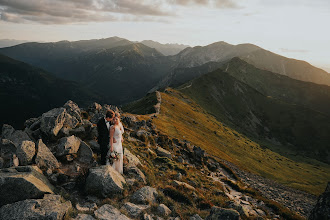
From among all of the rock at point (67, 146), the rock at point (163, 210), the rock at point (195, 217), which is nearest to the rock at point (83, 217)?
the rock at point (163, 210)

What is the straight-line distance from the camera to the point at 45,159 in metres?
14.1

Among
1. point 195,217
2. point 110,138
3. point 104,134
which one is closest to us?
point 195,217

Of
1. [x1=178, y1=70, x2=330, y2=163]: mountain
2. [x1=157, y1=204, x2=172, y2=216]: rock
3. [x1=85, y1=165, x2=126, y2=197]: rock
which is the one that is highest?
[x1=85, y1=165, x2=126, y2=197]: rock

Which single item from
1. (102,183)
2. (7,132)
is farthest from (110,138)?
(7,132)

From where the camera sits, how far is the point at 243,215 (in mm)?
16891

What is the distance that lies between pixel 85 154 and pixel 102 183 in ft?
15.0

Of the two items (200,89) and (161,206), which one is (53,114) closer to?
(161,206)

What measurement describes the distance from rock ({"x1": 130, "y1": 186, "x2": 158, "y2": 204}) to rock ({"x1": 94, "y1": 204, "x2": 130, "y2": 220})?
5.92ft

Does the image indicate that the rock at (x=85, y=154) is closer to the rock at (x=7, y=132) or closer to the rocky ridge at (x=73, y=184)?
the rocky ridge at (x=73, y=184)

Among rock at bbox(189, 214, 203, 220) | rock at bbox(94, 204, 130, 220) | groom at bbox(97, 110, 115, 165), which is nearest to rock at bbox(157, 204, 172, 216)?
rock at bbox(189, 214, 203, 220)

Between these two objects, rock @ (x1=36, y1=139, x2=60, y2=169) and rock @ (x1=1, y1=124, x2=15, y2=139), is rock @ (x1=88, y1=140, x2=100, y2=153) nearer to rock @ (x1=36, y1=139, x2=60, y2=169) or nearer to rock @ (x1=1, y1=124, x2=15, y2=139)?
rock @ (x1=36, y1=139, x2=60, y2=169)

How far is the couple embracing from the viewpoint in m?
15.1

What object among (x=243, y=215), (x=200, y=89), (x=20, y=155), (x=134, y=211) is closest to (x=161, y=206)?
(x=134, y=211)

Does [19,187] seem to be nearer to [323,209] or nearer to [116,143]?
[116,143]
